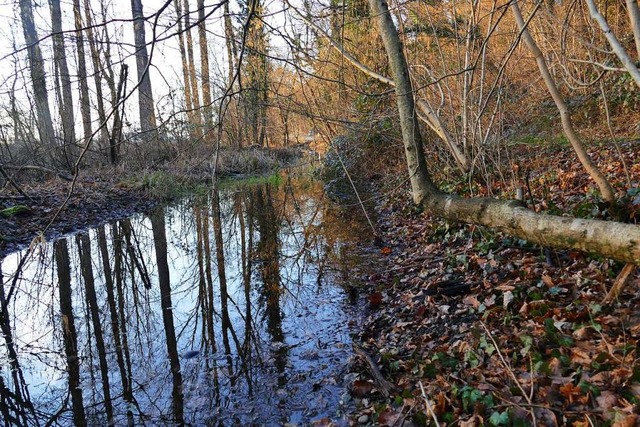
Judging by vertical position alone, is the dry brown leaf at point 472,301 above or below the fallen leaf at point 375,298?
above

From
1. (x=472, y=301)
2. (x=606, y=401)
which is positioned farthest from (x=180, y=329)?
(x=606, y=401)

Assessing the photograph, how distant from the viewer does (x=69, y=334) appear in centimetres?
466

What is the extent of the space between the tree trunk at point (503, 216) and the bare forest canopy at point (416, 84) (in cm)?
1

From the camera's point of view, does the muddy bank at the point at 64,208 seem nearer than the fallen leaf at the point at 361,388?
No

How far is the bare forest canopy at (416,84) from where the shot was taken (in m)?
2.92

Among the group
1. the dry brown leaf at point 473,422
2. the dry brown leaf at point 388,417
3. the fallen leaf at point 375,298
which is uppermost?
the dry brown leaf at point 473,422

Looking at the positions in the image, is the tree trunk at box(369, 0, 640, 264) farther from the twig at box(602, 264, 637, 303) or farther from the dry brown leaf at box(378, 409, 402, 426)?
the dry brown leaf at box(378, 409, 402, 426)

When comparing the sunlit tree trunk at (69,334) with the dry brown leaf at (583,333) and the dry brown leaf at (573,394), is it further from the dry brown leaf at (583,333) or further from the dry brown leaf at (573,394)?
the dry brown leaf at (583,333)

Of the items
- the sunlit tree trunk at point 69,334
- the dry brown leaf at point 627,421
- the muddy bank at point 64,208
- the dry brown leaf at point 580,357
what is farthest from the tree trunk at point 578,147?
the muddy bank at point 64,208

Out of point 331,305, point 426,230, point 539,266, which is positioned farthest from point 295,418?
point 426,230

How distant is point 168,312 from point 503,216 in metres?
3.69

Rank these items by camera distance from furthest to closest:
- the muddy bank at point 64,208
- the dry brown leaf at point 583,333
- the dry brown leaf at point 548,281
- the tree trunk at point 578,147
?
the muddy bank at point 64,208 < the tree trunk at point 578,147 < the dry brown leaf at point 548,281 < the dry brown leaf at point 583,333

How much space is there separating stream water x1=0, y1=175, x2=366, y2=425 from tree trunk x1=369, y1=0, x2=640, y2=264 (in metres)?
1.50

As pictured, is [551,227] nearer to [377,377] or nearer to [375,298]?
[377,377]
